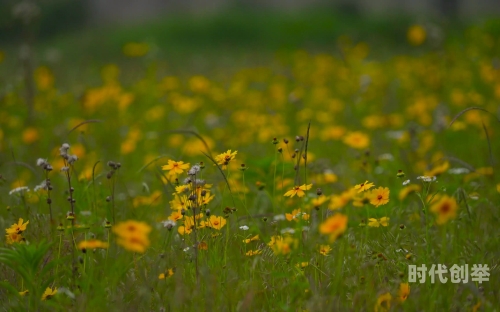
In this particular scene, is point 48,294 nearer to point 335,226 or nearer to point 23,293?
point 23,293

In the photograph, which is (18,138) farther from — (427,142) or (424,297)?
(424,297)

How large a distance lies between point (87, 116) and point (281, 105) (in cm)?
161

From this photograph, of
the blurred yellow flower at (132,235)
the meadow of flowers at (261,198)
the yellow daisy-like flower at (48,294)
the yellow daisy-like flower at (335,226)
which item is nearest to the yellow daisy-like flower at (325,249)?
the meadow of flowers at (261,198)

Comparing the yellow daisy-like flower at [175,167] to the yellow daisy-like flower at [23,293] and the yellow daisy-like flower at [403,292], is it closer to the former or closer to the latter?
the yellow daisy-like flower at [23,293]

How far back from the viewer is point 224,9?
16422 mm

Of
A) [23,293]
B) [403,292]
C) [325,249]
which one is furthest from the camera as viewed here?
[325,249]

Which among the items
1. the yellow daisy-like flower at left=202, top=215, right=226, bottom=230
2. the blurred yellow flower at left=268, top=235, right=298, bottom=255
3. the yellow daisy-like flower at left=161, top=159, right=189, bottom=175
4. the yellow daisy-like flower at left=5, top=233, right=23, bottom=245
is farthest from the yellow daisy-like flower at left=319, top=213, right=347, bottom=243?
Result: the yellow daisy-like flower at left=5, top=233, right=23, bottom=245

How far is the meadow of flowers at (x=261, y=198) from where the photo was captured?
1.57 metres

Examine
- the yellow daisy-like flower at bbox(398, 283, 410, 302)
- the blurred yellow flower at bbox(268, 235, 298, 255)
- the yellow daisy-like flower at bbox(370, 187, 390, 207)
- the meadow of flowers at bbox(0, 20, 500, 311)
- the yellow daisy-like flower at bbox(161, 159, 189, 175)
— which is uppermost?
the yellow daisy-like flower at bbox(161, 159, 189, 175)

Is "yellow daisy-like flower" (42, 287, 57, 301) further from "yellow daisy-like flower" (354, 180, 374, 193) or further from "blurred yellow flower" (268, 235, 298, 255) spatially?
"yellow daisy-like flower" (354, 180, 374, 193)

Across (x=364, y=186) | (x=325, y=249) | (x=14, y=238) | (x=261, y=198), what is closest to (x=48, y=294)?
(x=14, y=238)

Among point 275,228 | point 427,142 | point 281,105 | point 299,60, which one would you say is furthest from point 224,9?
point 275,228

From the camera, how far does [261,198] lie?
2691mm

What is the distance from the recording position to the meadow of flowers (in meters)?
1.57
